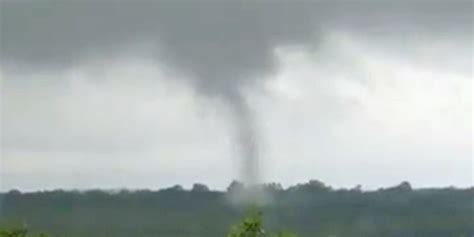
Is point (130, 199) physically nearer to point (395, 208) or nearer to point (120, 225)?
point (120, 225)

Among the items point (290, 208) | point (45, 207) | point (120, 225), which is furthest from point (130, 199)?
point (45, 207)

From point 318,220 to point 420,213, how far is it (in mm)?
13255

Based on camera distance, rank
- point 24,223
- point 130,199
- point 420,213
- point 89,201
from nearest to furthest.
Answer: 1. point 24,223
2. point 89,201
3. point 420,213
4. point 130,199

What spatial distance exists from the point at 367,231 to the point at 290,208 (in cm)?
2600

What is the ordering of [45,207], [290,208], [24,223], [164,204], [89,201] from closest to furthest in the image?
[24,223] → [45,207] → [290,208] → [89,201] → [164,204]

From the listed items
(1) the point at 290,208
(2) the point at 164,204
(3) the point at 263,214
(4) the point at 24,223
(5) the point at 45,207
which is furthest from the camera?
(2) the point at 164,204

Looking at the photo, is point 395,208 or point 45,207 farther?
point 395,208

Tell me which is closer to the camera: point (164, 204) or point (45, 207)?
point (45, 207)

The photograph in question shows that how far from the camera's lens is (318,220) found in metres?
117

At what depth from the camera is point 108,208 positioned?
12438 cm

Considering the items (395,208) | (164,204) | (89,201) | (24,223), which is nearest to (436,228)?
(395,208)

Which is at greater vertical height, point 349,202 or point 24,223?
point 349,202

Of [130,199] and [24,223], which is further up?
[130,199]

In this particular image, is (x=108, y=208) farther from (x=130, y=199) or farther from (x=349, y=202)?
(x=349, y=202)
